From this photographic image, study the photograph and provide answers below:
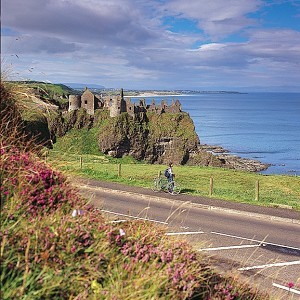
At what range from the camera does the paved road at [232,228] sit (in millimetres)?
11031

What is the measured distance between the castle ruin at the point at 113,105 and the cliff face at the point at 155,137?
1.53 meters

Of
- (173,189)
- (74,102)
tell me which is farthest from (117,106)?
(173,189)

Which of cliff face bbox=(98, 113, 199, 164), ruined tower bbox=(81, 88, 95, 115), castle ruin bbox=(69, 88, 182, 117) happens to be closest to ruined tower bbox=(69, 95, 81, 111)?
castle ruin bbox=(69, 88, 182, 117)

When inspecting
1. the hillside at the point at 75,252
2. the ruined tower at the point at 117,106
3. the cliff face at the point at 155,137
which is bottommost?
the cliff face at the point at 155,137

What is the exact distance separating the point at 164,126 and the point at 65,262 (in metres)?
87.3

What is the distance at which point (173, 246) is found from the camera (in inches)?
233

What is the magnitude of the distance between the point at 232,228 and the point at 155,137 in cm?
7409

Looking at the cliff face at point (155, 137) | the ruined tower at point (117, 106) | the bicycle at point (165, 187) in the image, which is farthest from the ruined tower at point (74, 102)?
the bicycle at point (165, 187)

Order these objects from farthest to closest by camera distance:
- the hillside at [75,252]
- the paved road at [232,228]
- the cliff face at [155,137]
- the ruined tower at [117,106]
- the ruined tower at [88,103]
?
1. the ruined tower at [88,103]
2. the ruined tower at [117,106]
3. the cliff face at [155,137]
4. the paved road at [232,228]
5. the hillside at [75,252]

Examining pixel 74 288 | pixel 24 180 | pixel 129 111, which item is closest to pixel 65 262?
pixel 74 288

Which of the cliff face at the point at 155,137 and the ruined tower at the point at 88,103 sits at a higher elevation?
the ruined tower at the point at 88,103

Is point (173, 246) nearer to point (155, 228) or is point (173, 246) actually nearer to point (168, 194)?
point (155, 228)

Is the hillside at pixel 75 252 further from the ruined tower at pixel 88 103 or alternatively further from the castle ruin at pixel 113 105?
the ruined tower at pixel 88 103

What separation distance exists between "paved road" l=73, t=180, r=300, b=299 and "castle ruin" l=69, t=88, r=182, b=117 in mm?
64237
